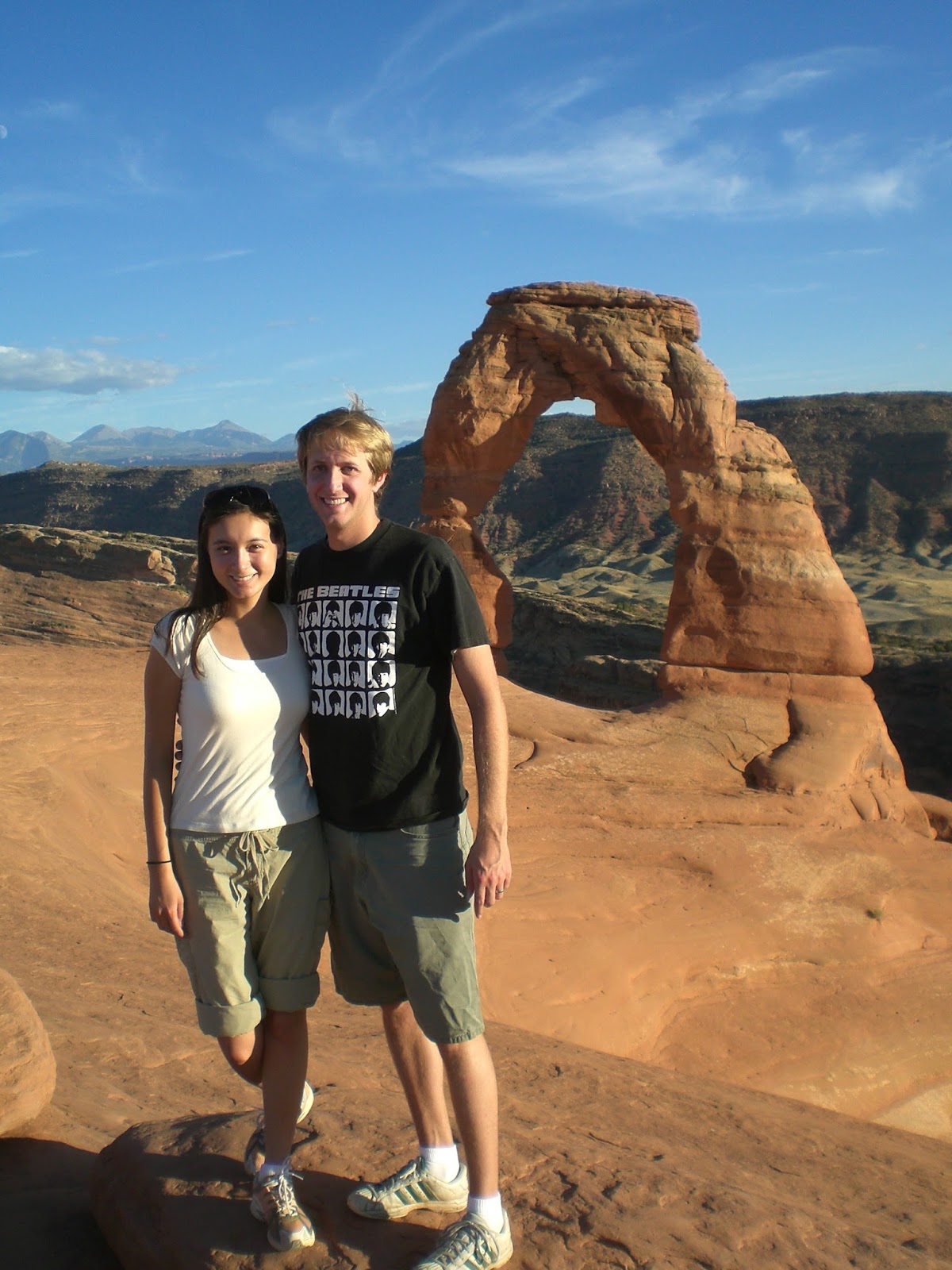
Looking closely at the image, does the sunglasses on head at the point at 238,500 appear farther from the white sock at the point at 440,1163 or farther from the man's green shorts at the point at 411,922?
the white sock at the point at 440,1163

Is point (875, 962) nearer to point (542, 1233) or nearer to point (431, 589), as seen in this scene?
point (542, 1233)

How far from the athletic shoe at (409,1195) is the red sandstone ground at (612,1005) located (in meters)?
0.06

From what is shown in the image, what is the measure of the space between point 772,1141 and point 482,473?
7.97 meters

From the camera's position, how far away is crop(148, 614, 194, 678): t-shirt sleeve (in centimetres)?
227

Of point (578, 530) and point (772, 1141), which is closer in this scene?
point (772, 1141)

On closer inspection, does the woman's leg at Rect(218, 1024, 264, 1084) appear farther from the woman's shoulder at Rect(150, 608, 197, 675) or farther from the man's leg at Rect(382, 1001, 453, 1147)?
the woman's shoulder at Rect(150, 608, 197, 675)

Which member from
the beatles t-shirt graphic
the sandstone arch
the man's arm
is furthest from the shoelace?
the sandstone arch

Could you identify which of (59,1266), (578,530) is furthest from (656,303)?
(578,530)

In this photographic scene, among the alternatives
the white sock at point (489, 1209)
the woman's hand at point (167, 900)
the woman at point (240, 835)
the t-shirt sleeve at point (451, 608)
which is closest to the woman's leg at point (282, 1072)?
the woman at point (240, 835)

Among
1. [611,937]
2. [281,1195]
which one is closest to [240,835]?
[281,1195]

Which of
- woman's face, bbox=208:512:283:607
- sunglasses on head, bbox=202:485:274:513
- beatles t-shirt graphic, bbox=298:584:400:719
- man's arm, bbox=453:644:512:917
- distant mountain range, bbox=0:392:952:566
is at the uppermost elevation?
distant mountain range, bbox=0:392:952:566

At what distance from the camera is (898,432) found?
42938 millimetres

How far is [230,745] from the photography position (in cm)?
225

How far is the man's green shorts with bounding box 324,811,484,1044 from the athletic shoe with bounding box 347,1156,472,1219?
339mm
